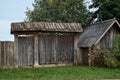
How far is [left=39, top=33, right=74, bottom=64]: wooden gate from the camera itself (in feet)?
78.2

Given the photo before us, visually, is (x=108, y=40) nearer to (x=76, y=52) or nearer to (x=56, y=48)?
(x=76, y=52)

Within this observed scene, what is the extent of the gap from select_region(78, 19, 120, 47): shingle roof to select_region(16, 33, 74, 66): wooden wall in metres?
1.34

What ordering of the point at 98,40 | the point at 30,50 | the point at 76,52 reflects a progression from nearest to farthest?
the point at 30,50
the point at 98,40
the point at 76,52

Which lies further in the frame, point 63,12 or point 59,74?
point 63,12

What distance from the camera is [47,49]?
23.9 metres

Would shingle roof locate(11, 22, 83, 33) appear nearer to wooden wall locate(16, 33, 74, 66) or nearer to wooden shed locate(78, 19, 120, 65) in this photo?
wooden wall locate(16, 33, 74, 66)

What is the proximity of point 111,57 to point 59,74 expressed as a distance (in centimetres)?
590

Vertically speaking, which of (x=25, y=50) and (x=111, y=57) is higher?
(x=25, y=50)

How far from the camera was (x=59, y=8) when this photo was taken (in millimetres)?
39500

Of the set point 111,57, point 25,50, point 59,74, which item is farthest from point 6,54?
point 111,57

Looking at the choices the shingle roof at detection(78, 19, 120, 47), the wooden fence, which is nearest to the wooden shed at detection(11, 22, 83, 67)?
the wooden fence

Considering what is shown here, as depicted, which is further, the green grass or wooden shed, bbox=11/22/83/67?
wooden shed, bbox=11/22/83/67

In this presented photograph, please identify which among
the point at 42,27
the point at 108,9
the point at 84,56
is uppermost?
the point at 108,9

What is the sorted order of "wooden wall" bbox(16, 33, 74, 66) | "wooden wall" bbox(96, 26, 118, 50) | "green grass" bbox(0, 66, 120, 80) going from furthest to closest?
1. "wooden wall" bbox(96, 26, 118, 50)
2. "wooden wall" bbox(16, 33, 74, 66)
3. "green grass" bbox(0, 66, 120, 80)
